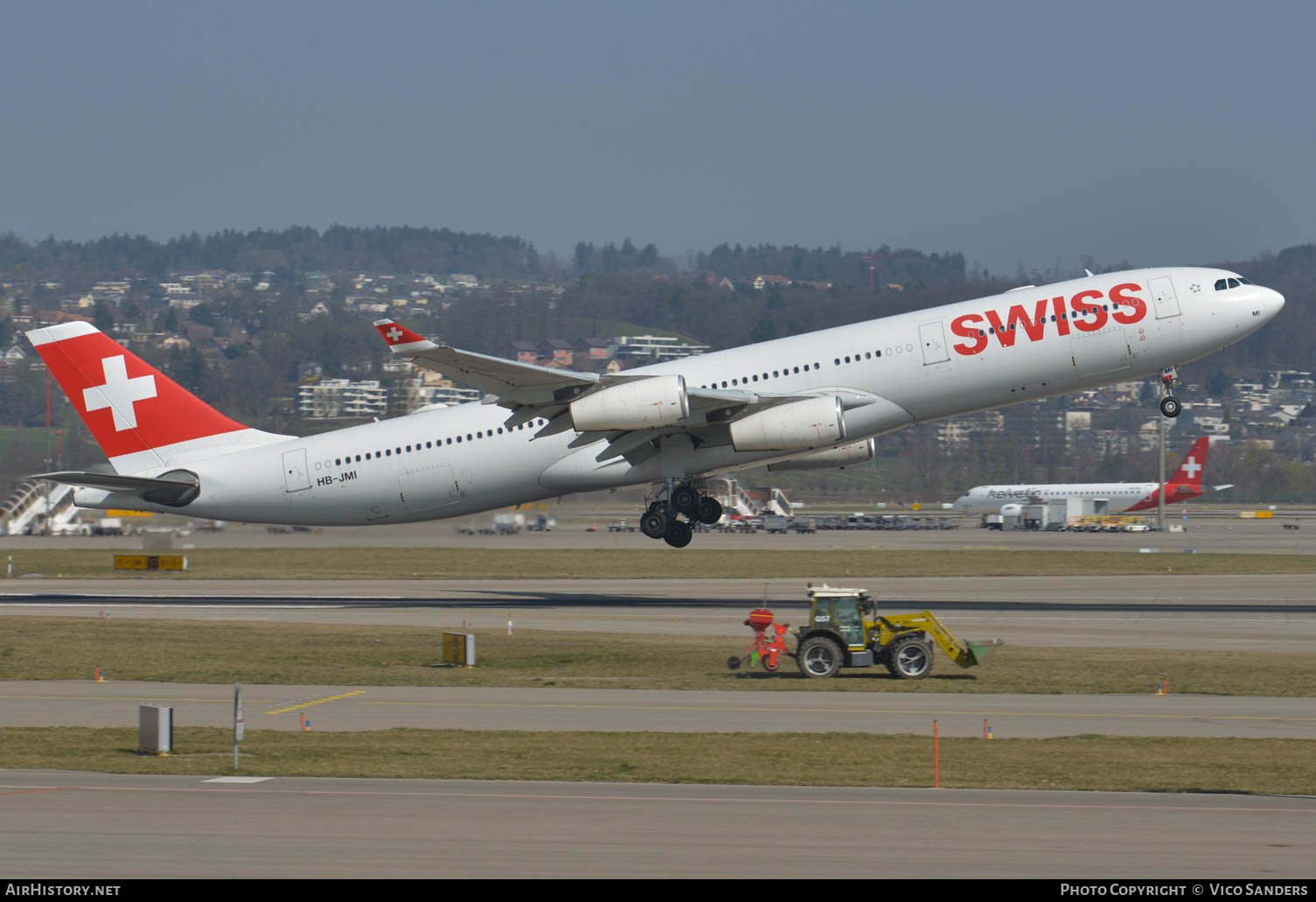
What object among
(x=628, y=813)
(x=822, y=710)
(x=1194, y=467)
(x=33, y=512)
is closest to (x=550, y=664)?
(x=822, y=710)

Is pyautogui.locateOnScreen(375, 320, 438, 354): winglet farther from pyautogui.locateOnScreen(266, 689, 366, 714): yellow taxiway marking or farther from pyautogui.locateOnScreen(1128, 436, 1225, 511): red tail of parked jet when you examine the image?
pyautogui.locateOnScreen(1128, 436, 1225, 511): red tail of parked jet

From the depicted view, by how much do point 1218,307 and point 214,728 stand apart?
31.4 m

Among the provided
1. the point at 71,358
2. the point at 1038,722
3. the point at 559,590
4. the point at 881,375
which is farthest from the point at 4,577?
the point at 1038,722

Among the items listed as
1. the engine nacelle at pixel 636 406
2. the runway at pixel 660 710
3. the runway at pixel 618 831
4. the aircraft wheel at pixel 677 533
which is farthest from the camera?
the aircraft wheel at pixel 677 533

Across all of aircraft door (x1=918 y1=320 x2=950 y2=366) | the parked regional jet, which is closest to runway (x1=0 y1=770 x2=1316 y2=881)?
aircraft door (x1=918 y1=320 x2=950 y2=366)

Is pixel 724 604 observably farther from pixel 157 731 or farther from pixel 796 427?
pixel 157 731

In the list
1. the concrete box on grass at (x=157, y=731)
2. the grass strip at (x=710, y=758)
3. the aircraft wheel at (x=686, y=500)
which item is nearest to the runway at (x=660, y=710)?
the grass strip at (x=710, y=758)

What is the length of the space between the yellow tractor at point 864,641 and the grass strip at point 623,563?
3012 cm

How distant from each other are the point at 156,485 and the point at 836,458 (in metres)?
23.4

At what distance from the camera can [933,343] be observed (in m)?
42.8

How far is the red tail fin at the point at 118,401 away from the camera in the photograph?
4828cm

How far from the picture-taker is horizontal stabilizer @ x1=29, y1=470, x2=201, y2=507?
152 feet

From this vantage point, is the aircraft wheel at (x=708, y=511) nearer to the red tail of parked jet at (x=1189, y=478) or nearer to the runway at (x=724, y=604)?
the runway at (x=724, y=604)

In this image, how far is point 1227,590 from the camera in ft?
182
